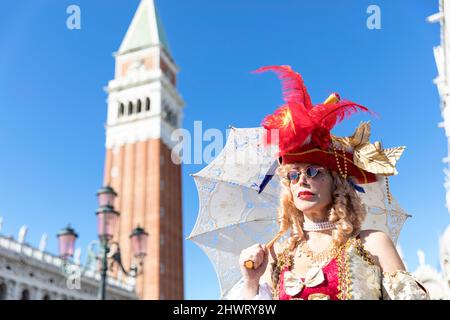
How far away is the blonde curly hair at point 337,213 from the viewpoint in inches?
106

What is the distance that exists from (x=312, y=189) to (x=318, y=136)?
291 mm

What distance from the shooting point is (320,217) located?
281cm

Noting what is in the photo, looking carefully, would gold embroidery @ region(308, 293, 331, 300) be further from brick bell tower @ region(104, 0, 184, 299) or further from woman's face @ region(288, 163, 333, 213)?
brick bell tower @ region(104, 0, 184, 299)

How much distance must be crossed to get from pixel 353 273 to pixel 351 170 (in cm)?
61

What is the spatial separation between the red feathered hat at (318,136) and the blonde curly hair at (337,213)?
88mm

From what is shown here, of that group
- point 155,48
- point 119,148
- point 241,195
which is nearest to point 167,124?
point 119,148

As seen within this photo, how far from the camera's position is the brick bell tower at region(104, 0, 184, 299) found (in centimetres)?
3988

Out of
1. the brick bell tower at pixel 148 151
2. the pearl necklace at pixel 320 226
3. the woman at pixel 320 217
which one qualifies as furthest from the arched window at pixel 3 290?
the pearl necklace at pixel 320 226

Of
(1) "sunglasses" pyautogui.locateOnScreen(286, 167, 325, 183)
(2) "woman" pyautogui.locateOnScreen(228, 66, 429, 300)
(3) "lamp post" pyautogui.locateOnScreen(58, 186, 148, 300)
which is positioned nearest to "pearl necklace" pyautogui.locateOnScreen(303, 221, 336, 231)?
(2) "woman" pyautogui.locateOnScreen(228, 66, 429, 300)

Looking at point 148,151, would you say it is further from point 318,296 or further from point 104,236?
point 318,296
